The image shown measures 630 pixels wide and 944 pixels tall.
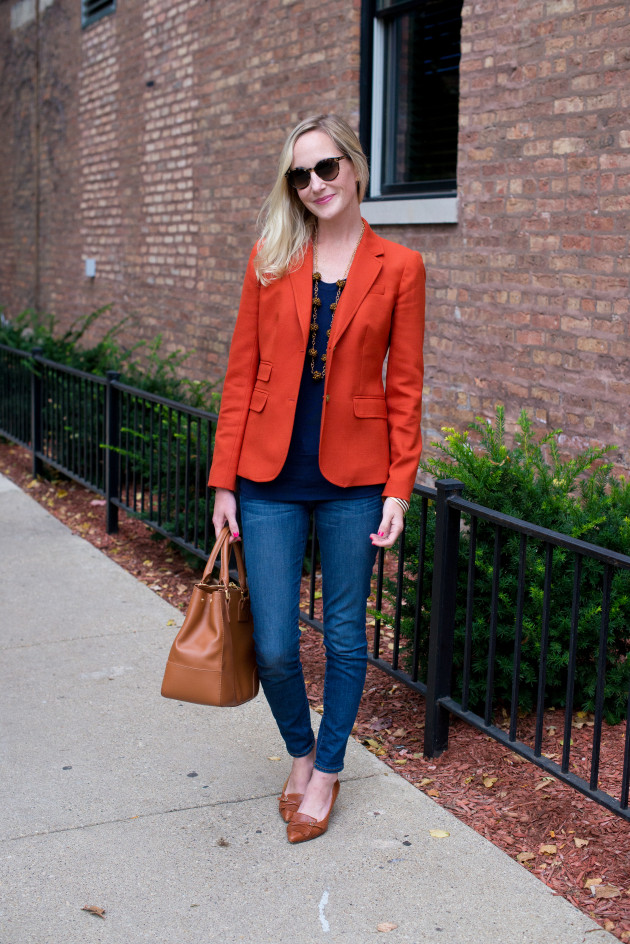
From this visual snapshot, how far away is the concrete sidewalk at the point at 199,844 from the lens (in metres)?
Answer: 2.60

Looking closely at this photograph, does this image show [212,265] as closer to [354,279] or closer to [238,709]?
[238,709]

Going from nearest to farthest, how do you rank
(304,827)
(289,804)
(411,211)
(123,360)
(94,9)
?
(304,827) → (289,804) → (411,211) → (123,360) → (94,9)

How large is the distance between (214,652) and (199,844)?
0.59 metres

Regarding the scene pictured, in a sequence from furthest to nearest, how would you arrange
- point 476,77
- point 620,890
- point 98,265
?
point 98,265 < point 476,77 < point 620,890

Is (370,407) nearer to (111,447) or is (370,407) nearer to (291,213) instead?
(291,213)

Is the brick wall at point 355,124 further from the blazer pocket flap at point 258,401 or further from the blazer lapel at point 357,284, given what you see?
the blazer pocket flap at point 258,401

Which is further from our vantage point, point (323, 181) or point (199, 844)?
point (199, 844)

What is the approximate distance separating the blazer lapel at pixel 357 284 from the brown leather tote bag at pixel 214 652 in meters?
0.76

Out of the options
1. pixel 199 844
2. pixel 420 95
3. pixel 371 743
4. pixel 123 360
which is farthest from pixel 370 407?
pixel 123 360

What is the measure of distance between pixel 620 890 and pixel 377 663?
1.32 m

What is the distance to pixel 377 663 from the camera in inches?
153

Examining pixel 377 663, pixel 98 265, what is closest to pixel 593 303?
pixel 377 663

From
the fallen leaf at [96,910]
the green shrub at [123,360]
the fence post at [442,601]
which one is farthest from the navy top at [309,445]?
the green shrub at [123,360]

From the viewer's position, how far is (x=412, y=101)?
658 centimetres
